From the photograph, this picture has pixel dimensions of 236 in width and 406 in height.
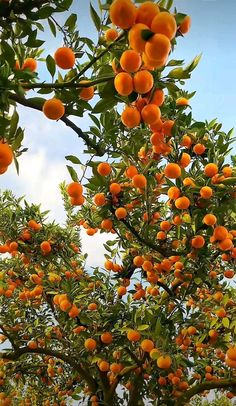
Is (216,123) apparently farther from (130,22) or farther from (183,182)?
(130,22)

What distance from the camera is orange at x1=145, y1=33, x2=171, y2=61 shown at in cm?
138

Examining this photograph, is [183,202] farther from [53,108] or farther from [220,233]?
[53,108]

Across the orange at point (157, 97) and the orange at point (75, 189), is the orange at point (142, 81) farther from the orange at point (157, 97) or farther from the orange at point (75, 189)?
the orange at point (75, 189)

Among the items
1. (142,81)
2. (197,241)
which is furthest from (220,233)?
(142,81)

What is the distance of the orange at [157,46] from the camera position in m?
1.38

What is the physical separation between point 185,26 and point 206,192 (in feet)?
5.11

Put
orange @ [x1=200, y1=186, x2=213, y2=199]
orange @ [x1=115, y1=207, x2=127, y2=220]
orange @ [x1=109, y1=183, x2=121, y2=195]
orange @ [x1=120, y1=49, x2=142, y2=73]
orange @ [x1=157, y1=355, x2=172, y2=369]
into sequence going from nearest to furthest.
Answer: orange @ [x1=120, y1=49, x2=142, y2=73] → orange @ [x1=200, y1=186, x2=213, y2=199] → orange @ [x1=109, y1=183, x2=121, y2=195] → orange @ [x1=115, y1=207, x2=127, y2=220] → orange @ [x1=157, y1=355, x2=172, y2=369]

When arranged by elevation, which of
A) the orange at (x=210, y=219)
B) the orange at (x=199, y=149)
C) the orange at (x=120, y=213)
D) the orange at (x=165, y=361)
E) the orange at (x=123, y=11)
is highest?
the orange at (x=199, y=149)

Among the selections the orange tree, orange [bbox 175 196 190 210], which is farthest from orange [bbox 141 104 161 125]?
orange [bbox 175 196 190 210]

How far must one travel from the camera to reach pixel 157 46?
4.55 ft

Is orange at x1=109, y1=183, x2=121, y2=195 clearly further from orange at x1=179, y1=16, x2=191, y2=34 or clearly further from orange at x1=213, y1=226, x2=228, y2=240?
orange at x1=179, y1=16, x2=191, y2=34

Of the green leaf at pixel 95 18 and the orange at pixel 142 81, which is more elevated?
the green leaf at pixel 95 18

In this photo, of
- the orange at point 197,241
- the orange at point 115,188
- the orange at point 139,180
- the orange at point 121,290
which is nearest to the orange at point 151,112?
the orange at point 139,180

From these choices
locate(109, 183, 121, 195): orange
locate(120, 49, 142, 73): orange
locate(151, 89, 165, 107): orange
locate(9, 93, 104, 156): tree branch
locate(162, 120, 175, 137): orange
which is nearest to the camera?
locate(120, 49, 142, 73): orange
